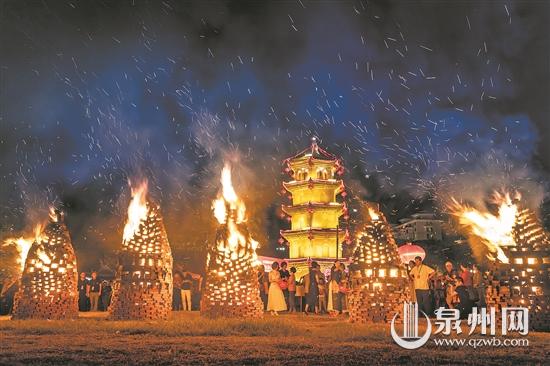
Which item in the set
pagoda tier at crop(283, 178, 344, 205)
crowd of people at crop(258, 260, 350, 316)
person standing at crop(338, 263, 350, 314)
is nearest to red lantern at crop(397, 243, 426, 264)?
crowd of people at crop(258, 260, 350, 316)

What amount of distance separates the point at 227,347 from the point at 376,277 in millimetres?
4526

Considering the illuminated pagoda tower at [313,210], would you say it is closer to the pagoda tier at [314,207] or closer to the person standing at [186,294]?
the pagoda tier at [314,207]

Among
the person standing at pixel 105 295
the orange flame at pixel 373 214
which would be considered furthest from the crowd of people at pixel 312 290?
the person standing at pixel 105 295

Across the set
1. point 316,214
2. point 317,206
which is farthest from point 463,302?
point 316,214

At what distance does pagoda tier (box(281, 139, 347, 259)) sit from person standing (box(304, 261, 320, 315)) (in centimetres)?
2326

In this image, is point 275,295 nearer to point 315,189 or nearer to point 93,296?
point 93,296

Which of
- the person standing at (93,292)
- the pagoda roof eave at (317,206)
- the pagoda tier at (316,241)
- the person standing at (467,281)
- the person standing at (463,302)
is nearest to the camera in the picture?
the person standing at (463,302)

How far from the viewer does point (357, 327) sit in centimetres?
999

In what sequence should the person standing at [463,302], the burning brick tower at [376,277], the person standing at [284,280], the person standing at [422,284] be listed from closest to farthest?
1. the burning brick tower at [376,277]
2. the person standing at [463,302]
3. the person standing at [422,284]
4. the person standing at [284,280]

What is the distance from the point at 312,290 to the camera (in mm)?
15445

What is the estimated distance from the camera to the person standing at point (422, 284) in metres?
12.8

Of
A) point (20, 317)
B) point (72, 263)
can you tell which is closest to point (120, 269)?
point (72, 263)

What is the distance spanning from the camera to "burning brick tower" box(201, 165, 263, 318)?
39.2 ft

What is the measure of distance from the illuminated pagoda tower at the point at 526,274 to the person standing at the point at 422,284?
282 centimetres
